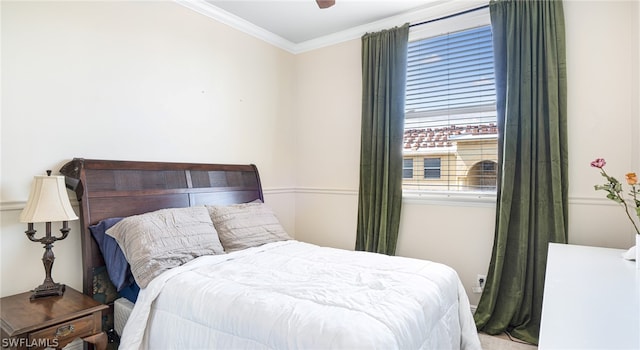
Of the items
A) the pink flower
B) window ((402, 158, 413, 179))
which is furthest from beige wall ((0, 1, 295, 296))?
the pink flower

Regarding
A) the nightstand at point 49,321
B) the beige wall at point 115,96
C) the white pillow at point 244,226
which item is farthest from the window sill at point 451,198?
the nightstand at point 49,321

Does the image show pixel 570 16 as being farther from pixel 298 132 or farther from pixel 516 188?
pixel 298 132

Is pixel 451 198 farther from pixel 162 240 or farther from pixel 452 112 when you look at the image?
pixel 162 240

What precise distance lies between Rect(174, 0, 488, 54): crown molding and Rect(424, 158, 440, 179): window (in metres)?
1.27

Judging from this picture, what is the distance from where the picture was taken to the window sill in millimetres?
2789

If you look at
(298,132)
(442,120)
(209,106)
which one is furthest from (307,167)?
(442,120)

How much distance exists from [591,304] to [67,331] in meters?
2.22

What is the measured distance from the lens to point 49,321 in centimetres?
159

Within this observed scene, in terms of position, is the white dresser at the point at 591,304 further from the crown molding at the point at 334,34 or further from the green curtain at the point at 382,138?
the crown molding at the point at 334,34

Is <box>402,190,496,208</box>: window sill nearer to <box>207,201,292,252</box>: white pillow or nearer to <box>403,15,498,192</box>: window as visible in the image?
<box>403,15,498,192</box>: window

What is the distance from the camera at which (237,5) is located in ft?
9.82

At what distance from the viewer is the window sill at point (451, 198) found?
2789 millimetres

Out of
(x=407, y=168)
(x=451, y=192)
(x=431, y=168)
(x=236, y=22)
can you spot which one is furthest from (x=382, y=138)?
(x=236, y=22)

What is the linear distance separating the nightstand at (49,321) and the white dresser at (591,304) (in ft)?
6.43
